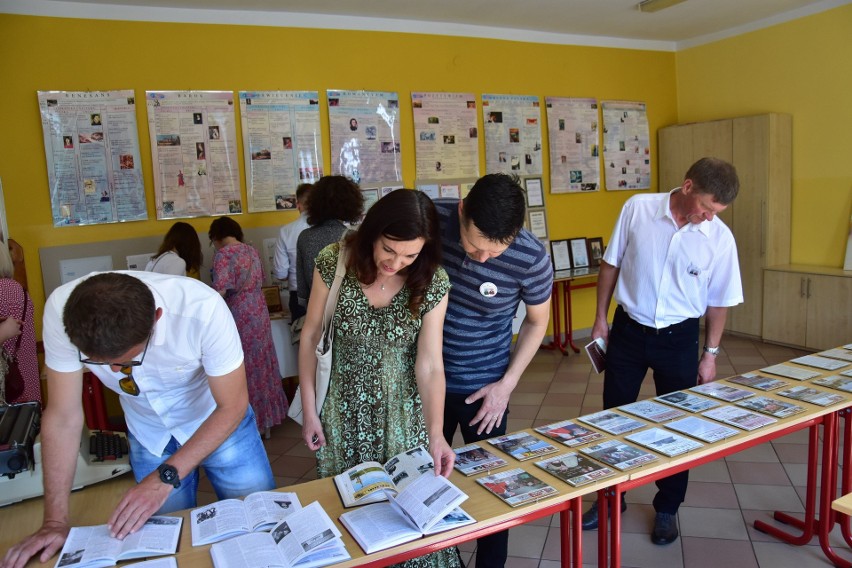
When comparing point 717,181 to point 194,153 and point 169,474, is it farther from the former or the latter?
point 194,153

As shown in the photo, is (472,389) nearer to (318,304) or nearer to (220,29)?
A: (318,304)

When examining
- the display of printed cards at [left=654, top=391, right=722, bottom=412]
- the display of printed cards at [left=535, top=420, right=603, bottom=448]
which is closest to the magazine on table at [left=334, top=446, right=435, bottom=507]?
the display of printed cards at [left=535, top=420, right=603, bottom=448]

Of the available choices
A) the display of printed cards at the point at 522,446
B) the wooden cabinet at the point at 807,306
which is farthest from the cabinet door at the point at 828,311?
the display of printed cards at the point at 522,446

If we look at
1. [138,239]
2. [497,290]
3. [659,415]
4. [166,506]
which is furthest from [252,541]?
[138,239]

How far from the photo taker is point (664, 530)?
261 cm

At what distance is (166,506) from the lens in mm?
1769

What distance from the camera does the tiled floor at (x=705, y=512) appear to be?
2508 millimetres

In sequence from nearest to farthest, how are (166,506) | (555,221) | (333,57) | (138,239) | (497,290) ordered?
(166,506) → (497,290) → (138,239) → (333,57) → (555,221)

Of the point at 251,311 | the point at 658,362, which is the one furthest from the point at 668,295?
the point at 251,311

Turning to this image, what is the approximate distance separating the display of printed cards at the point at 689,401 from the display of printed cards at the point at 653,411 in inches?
1.9

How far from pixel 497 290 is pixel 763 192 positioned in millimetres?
4725

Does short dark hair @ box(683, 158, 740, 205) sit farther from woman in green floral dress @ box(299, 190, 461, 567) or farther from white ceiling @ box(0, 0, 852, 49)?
white ceiling @ box(0, 0, 852, 49)

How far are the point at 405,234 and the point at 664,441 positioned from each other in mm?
1085

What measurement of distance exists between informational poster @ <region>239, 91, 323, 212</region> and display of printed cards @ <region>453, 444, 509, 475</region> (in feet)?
11.0
